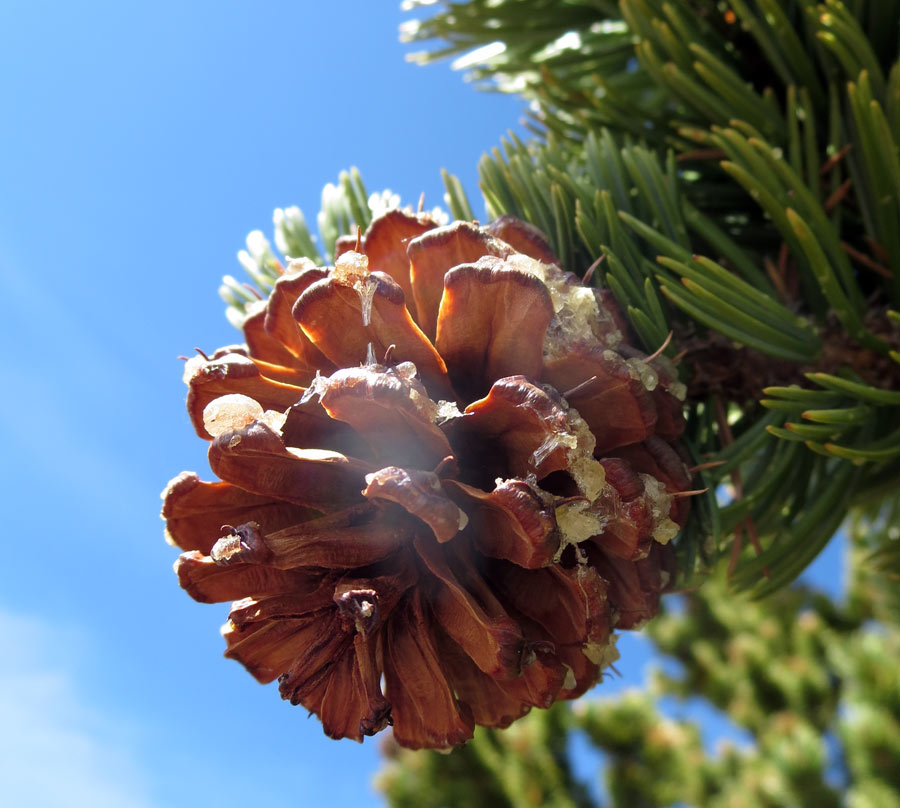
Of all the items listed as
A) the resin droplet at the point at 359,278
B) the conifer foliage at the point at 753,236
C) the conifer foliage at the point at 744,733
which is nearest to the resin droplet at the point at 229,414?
the resin droplet at the point at 359,278

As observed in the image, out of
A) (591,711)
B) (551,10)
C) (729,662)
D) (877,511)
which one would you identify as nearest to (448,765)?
(591,711)

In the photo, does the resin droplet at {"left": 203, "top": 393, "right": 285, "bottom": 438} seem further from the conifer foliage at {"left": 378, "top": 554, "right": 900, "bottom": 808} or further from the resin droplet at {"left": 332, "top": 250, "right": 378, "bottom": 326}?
the conifer foliage at {"left": 378, "top": 554, "right": 900, "bottom": 808}

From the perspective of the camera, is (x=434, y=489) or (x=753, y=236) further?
(x=753, y=236)

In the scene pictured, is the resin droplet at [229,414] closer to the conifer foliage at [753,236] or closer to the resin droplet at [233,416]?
the resin droplet at [233,416]

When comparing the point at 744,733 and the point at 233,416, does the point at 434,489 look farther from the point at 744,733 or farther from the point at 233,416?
the point at 744,733

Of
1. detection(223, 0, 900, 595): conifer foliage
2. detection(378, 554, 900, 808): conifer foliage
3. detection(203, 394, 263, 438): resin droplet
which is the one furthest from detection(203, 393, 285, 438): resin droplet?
detection(378, 554, 900, 808): conifer foliage

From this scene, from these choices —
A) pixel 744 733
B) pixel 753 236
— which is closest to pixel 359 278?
pixel 753 236

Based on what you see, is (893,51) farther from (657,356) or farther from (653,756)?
(653,756)

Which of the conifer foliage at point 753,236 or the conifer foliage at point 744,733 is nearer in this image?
the conifer foliage at point 753,236

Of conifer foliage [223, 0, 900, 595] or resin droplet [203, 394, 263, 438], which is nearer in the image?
resin droplet [203, 394, 263, 438]
